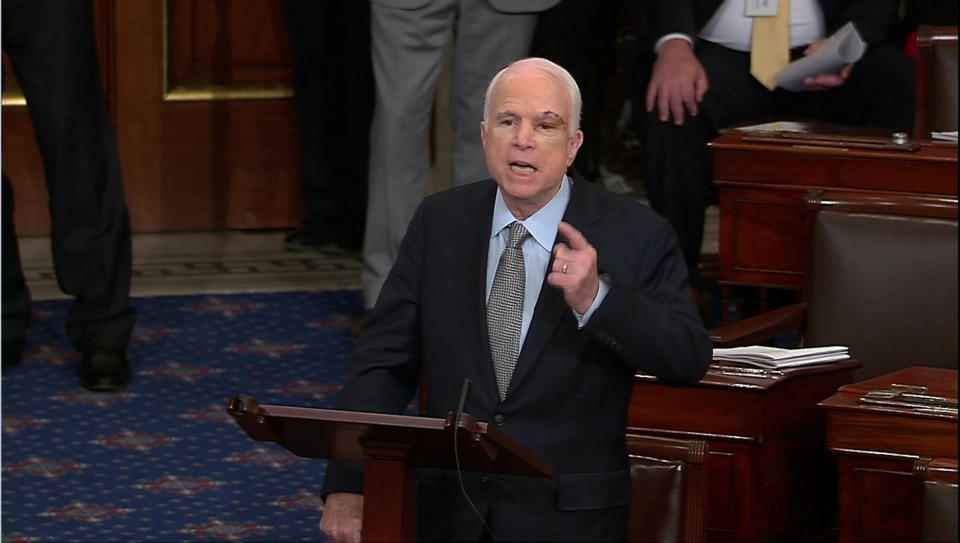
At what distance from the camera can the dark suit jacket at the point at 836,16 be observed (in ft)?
16.1

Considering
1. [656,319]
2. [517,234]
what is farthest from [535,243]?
[656,319]

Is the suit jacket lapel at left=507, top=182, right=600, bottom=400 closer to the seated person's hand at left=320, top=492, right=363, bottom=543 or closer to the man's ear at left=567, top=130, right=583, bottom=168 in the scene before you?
the man's ear at left=567, top=130, right=583, bottom=168

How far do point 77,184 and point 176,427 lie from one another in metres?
0.68

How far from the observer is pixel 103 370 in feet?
15.1

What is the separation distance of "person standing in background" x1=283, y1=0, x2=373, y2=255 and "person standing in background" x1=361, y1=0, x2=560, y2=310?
1181mm

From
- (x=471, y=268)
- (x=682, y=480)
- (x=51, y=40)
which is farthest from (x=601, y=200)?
(x=51, y=40)

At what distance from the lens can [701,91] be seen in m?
4.82

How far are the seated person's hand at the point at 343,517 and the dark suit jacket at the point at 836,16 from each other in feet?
8.52

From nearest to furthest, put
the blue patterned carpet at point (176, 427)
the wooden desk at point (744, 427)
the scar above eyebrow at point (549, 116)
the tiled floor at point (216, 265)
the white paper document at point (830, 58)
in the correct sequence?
the scar above eyebrow at point (549, 116), the wooden desk at point (744, 427), the blue patterned carpet at point (176, 427), the white paper document at point (830, 58), the tiled floor at point (216, 265)

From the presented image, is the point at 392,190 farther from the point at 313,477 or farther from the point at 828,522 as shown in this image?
the point at 828,522

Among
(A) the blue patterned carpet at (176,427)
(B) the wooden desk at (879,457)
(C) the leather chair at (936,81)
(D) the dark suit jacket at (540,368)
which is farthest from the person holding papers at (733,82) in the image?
(D) the dark suit jacket at (540,368)

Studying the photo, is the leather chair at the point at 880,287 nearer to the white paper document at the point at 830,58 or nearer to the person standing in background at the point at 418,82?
the white paper document at the point at 830,58

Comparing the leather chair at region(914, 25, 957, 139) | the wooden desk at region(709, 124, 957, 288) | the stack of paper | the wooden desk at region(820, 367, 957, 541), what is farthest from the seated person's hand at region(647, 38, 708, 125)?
the wooden desk at region(820, 367, 957, 541)

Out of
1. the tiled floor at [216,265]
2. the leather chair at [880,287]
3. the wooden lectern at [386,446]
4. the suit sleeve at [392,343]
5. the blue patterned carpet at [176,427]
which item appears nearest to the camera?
the wooden lectern at [386,446]
